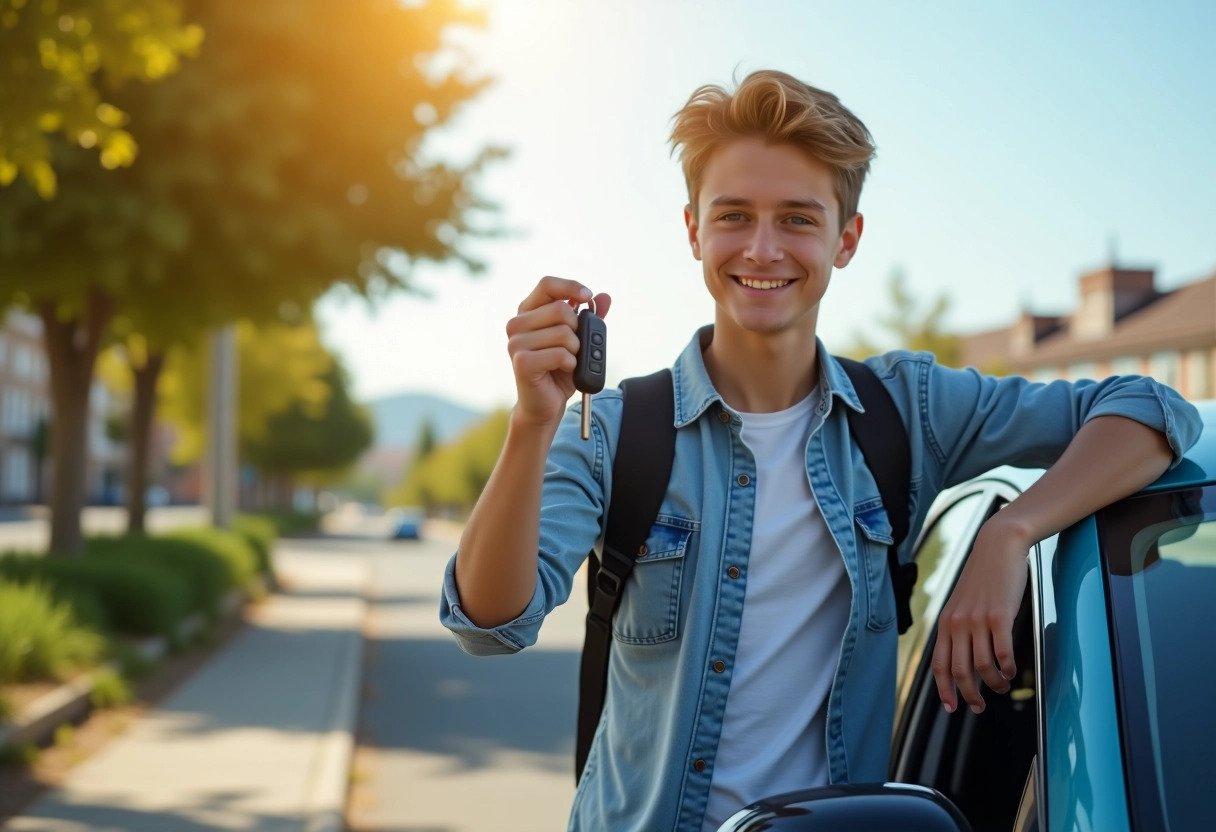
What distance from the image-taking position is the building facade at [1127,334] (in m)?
38.3

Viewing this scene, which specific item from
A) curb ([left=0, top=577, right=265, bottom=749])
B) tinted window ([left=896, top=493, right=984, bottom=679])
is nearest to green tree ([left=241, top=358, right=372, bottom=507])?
curb ([left=0, top=577, right=265, bottom=749])

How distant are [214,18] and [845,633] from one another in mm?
10125

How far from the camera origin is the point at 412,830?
22.9ft

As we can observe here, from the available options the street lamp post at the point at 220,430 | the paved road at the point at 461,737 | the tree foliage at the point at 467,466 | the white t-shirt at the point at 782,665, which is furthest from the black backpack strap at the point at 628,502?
the tree foliage at the point at 467,466

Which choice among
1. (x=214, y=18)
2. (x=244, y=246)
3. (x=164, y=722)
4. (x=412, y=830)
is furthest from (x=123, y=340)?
(x=412, y=830)

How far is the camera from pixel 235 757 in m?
8.01

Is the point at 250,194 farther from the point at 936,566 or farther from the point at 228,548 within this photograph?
the point at 936,566

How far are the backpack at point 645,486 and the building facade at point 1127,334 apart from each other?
33150 mm

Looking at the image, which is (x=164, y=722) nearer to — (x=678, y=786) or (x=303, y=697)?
(x=303, y=697)

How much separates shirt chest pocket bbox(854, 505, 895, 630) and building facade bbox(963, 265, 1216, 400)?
3323 cm

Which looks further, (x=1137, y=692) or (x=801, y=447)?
(x=801, y=447)

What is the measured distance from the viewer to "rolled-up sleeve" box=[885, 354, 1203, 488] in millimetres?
2314

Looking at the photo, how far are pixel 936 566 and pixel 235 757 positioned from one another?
610 cm

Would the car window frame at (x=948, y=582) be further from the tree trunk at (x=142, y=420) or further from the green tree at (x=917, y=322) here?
the green tree at (x=917, y=322)
